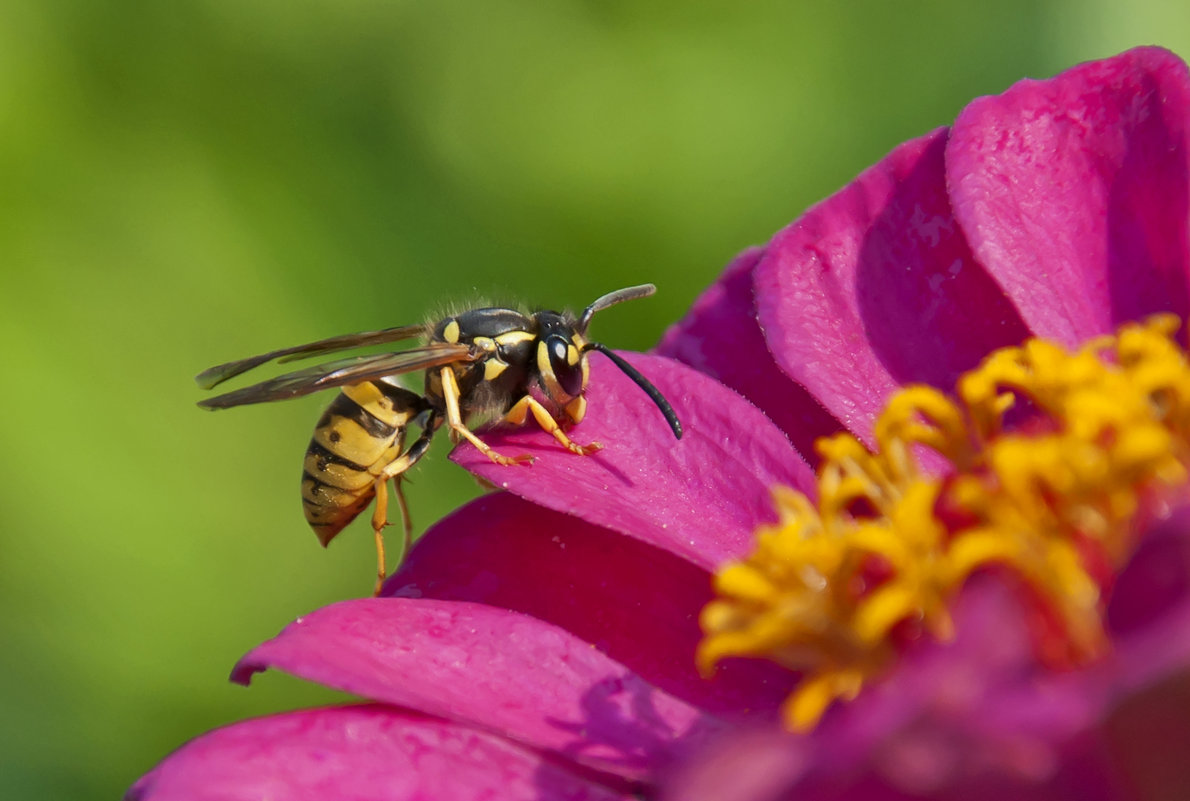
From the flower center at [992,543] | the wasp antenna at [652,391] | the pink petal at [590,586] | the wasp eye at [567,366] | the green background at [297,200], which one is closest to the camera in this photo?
the flower center at [992,543]

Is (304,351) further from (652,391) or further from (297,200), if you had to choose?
(297,200)

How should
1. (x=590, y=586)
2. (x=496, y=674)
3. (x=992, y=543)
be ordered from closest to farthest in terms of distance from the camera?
1. (x=992, y=543)
2. (x=496, y=674)
3. (x=590, y=586)

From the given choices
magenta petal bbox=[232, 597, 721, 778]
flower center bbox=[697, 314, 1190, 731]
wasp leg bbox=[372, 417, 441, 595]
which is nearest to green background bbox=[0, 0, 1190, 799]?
wasp leg bbox=[372, 417, 441, 595]

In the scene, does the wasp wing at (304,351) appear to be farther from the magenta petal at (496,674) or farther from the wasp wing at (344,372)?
the magenta petal at (496,674)

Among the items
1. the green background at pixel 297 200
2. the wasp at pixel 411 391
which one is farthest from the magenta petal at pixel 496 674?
the green background at pixel 297 200

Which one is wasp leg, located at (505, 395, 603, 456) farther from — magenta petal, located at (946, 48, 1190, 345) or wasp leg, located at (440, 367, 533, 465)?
magenta petal, located at (946, 48, 1190, 345)

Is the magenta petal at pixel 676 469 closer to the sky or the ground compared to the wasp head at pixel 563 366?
closer to the ground

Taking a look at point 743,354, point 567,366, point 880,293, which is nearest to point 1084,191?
point 880,293
